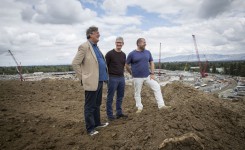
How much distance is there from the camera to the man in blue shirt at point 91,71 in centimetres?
480

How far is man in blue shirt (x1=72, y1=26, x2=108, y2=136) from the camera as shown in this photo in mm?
4801

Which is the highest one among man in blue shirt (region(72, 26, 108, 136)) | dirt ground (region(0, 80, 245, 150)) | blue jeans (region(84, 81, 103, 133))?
man in blue shirt (region(72, 26, 108, 136))

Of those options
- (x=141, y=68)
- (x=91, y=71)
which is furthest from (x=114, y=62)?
(x=91, y=71)

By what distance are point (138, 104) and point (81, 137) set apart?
228 cm

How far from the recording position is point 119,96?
246 inches

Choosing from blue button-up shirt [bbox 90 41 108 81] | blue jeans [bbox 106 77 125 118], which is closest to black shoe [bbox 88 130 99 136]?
blue jeans [bbox 106 77 125 118]

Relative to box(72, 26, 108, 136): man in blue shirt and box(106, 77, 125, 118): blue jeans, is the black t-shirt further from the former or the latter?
box(72, 26, 108, 136): man in blue shirt

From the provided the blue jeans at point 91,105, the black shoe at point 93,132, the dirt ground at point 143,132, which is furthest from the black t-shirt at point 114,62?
the black shoe at point 93,132

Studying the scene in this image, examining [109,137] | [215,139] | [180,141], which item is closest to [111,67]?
[109,137]

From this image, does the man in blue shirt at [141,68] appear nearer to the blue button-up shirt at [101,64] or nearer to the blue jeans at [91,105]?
the blue button-up shirt at [101,64]

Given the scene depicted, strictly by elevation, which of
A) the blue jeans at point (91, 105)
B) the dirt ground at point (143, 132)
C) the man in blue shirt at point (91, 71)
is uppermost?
the man in blue shirt at point (91, 71)

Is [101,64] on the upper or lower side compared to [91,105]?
upper

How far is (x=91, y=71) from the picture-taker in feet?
15.9

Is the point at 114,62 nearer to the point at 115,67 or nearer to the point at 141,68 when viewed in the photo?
the point at 115,67
